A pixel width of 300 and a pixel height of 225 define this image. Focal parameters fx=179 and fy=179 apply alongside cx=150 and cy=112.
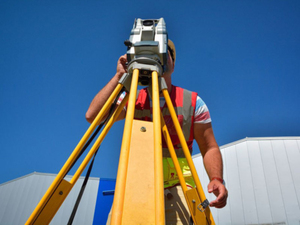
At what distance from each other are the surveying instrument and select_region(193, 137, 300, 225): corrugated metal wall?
21.9 feet

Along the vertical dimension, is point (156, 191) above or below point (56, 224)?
above

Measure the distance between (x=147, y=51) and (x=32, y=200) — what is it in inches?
355

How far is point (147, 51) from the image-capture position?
1.35m

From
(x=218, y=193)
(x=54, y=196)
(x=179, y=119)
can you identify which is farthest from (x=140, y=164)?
(x=179, y=119)

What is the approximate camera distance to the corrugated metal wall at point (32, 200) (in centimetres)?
684

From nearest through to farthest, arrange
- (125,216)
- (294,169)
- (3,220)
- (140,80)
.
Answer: (125,216), (140,80), (294,169), (3,220)

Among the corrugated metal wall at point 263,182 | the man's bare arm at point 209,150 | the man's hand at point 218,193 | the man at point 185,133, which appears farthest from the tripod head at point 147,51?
the corrugated metal wall at point 263,182

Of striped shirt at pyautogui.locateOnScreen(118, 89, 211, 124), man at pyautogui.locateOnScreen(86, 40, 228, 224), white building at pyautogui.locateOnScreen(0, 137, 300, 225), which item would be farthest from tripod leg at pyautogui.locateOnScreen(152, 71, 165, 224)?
white building at pyautogui.locateOnScreen(0, 137, 300, 225)

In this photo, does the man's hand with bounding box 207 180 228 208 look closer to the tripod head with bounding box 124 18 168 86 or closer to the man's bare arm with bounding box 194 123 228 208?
the man's bare arm with bounding box 194 123 228 208

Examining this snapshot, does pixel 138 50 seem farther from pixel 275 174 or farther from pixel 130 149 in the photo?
pixel 275 174

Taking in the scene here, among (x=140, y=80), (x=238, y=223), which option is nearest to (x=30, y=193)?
(x=238, y=223)

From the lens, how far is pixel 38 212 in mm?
933

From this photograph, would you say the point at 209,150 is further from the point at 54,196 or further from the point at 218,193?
the point at 54,196

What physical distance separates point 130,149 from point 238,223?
7246 millimetres
